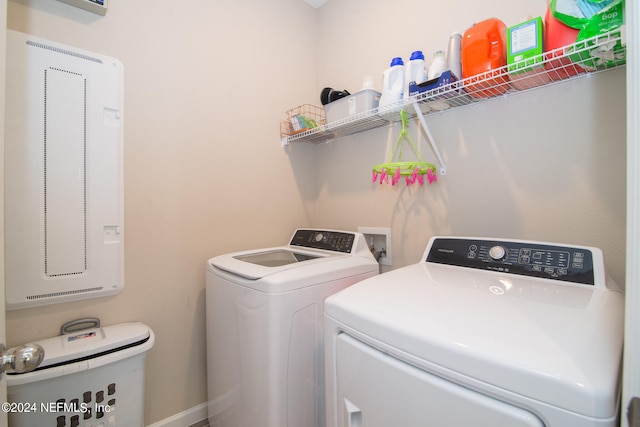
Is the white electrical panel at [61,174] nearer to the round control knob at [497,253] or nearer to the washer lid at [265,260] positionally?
the washer lid at [265,260]

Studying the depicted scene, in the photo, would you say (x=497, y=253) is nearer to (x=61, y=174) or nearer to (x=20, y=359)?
(x=20, y=359)

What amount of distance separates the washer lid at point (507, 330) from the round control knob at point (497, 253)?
103 millimetres

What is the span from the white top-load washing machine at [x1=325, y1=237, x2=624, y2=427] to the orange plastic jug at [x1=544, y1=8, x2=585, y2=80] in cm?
65

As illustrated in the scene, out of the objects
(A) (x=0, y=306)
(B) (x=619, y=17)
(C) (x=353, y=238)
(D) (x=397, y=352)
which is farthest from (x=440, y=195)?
(A) (x=0, y=306)

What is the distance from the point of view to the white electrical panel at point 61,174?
43.5 inches

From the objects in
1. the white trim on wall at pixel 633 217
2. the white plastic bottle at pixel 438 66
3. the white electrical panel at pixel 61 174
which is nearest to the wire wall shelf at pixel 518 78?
the white plastic bottle at pixel 438 66

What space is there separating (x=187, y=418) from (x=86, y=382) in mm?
666

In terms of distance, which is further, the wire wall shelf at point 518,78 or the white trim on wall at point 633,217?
the wire wall shelf at point 518,78

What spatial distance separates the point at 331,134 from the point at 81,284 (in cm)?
160

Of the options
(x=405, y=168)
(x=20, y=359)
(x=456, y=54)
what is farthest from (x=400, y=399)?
(x=456, y=54)

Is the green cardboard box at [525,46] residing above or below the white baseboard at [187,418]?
above

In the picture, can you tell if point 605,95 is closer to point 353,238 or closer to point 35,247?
point 353,238

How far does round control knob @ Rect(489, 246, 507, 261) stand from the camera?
1045mm

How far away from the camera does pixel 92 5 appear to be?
125cm
